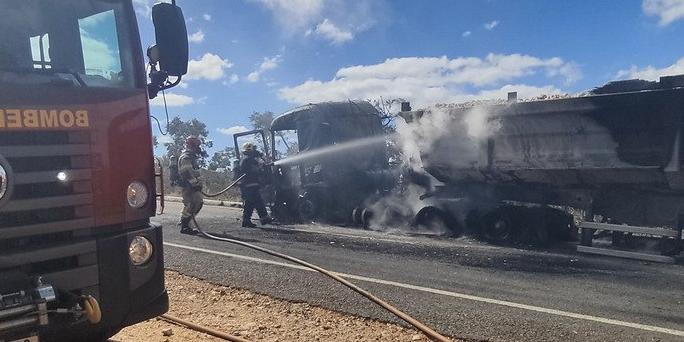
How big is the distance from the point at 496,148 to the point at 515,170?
515 mm

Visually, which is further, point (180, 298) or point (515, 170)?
point (515, 170)

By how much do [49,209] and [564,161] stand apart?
25.7 ft

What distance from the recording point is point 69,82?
3.00 metres

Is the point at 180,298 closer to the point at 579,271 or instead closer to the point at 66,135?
the point at 66,135

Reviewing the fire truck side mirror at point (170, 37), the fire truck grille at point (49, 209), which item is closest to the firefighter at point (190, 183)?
the fire truck side mirror at point (170, 37)

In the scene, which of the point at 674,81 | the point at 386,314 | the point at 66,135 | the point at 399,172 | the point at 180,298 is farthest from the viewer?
the point at 399,172

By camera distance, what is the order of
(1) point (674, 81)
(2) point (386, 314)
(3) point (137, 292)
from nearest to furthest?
(3) point (137, 292)
(2) point (386, 314)
(1) point (674, 81)

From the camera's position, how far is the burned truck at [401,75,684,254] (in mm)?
7746

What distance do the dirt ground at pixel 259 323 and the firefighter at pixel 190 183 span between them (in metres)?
4.41

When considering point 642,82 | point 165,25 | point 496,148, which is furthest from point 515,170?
point 165,25

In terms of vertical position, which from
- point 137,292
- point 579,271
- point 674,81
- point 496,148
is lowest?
point 579,271

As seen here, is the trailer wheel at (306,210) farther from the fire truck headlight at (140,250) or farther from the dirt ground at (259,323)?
the fire truck headlight at (140,250)

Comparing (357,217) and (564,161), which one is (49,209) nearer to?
(564,161)

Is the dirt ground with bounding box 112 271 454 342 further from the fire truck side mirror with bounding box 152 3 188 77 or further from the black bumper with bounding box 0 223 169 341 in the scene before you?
the fire truck side mirror with bounding box 152 3 188 77
